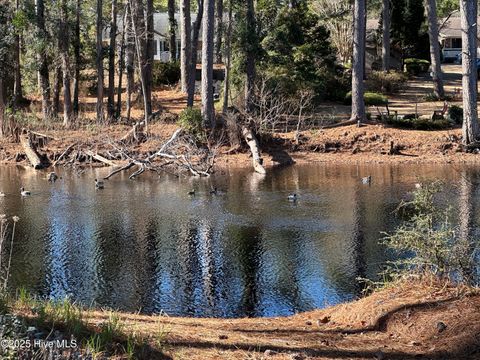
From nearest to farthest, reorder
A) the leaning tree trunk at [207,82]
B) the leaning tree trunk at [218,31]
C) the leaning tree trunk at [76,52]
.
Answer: the leaning tree trunk at [207,82] → the leaning tree trunk at [76,52] → the leaning tree trunk at [218,31]

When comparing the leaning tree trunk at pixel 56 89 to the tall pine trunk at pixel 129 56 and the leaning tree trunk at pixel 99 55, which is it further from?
the tall pine trunk at pixel 129 56

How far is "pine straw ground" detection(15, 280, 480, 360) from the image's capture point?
7230 mm

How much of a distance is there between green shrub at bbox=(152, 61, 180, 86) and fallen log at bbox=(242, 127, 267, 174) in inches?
653

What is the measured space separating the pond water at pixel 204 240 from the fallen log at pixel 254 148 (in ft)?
8.39

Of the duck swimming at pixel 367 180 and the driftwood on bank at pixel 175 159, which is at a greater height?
the driftwood on bank at pixel 175 159

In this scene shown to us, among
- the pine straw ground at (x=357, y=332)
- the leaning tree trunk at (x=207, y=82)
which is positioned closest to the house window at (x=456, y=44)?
the leaning tree trunk at (x=207, y=82)

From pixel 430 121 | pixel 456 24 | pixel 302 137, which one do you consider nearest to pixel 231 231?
pixel 302 137

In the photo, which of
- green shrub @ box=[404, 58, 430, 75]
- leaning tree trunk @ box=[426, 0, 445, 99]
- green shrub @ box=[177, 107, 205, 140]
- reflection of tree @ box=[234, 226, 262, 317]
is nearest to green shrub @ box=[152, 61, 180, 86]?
green shrub @ box=[177, 107, 205, 140]

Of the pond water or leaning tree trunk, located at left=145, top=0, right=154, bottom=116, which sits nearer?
the pond water

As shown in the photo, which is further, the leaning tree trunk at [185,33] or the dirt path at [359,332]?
the leaning tree trunk at [185,33]

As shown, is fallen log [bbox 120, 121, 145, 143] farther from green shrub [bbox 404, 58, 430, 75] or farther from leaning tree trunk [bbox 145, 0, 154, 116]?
green shrub [bbox 404, 58, 430, 75]

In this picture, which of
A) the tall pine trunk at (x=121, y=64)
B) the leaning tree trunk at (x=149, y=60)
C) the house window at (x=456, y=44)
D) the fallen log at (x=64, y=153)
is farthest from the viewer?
the house window at (x=456, y=44)

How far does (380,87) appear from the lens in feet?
157

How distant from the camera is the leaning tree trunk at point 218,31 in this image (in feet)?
135
